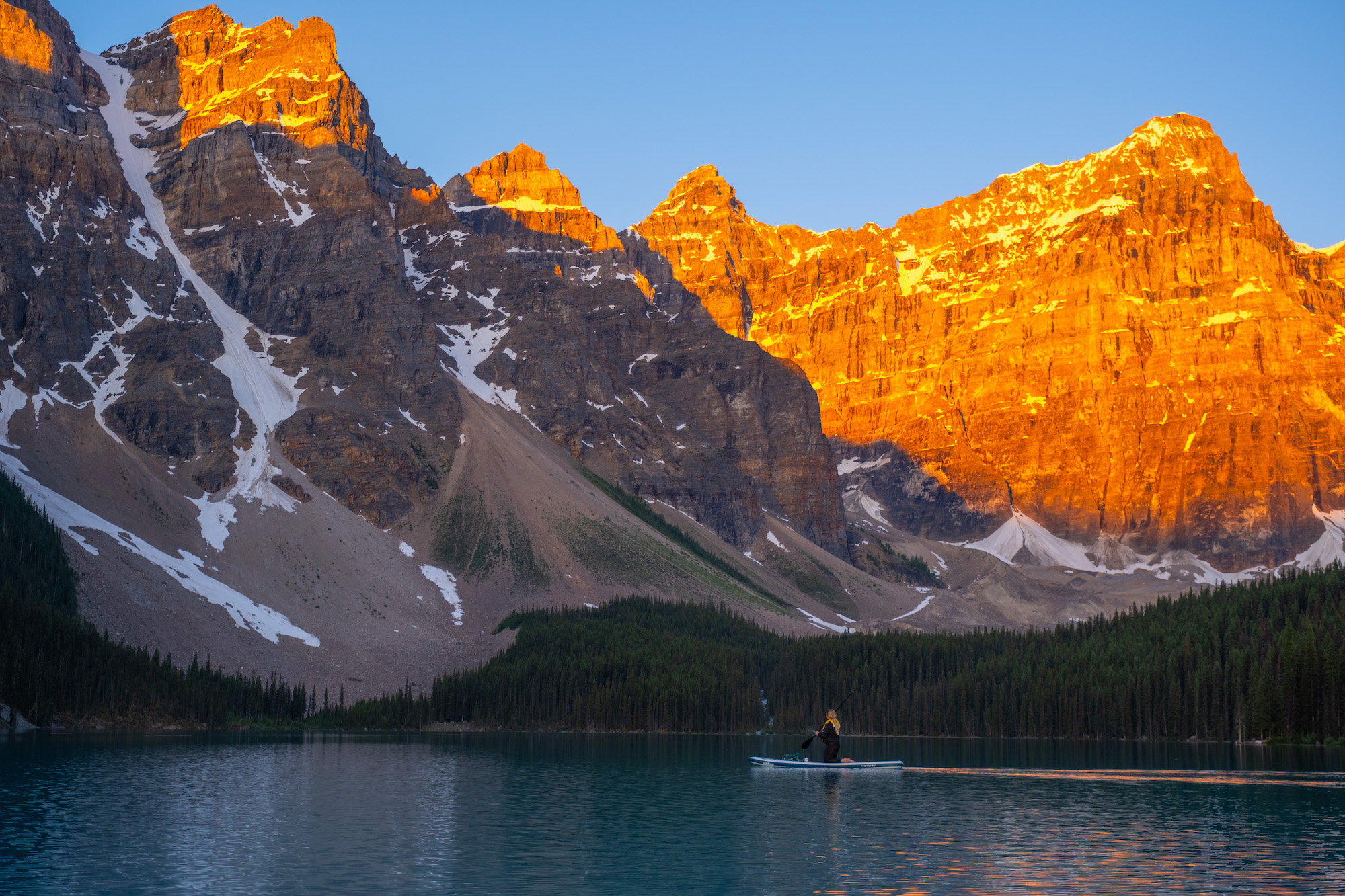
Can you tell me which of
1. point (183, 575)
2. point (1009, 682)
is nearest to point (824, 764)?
point (1009, 682)

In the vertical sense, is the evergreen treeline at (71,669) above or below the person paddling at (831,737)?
above

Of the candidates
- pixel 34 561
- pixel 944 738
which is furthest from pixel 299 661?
pixel 944 738

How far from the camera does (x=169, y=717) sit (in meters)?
149

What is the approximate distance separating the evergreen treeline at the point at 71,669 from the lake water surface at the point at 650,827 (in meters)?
43.9

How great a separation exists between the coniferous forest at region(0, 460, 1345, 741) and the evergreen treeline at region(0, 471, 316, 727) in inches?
8.7

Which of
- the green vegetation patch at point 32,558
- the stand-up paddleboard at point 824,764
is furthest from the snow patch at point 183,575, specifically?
the stand-up paddleboard at point 824,764

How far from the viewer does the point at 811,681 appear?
188 m

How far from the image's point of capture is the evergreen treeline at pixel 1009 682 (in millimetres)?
129625

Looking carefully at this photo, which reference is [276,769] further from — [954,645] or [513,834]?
[954,645]

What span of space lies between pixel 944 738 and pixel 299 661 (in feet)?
293

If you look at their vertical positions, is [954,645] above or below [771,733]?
above

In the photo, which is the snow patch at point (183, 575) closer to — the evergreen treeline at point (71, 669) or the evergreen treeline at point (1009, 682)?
the evergreen treeline at point (71, 669)

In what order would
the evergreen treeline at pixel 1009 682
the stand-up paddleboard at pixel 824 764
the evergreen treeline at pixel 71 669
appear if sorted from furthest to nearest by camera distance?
the evergreen treeline at pixel 71 669 → the evergreen treeline at pixel 1009 682 → the stand-up paddleboard at pixel 824 764

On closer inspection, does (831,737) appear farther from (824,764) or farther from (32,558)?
(32,558)
